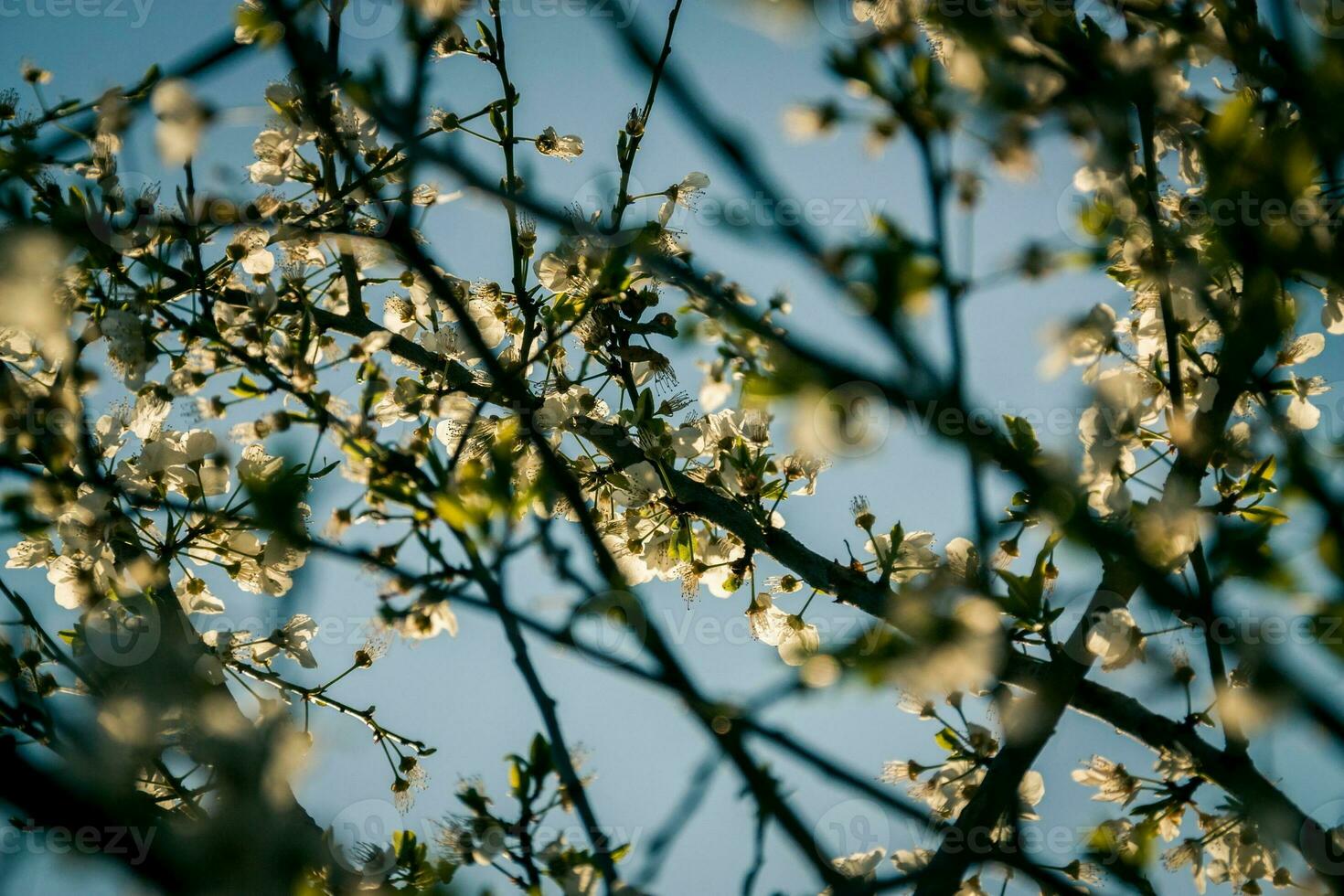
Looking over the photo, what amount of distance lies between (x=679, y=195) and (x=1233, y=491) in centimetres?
165

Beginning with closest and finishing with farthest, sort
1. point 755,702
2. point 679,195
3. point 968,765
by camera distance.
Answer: point 755,702 → point 968,765 → point 679,195

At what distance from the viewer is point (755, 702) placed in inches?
43.3

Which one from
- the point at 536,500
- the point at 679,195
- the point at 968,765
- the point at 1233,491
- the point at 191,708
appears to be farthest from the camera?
the point at 679,195

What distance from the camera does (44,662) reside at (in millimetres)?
2184

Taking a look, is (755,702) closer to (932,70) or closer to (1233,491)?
(932,70)

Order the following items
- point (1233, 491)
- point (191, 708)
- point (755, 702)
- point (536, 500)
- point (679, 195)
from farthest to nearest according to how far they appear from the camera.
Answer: point (679, 195)
point (1233, 491)
point (191, 708)
point (536, 500)
point (755, 702)

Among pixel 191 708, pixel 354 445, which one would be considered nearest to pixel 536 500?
pixel 354 445

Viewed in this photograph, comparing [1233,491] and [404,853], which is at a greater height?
[1233,491]

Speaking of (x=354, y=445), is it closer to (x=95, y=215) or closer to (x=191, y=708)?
(x=191, y=708)

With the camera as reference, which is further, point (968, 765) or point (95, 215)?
point (968, 765)

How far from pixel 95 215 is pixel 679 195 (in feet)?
4.95

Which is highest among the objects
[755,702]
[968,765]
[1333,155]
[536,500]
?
[1333,155]

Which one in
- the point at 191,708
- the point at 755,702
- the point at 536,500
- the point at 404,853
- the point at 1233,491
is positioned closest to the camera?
the point at 755,702

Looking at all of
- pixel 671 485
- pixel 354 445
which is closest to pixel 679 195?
pixel 671 485
